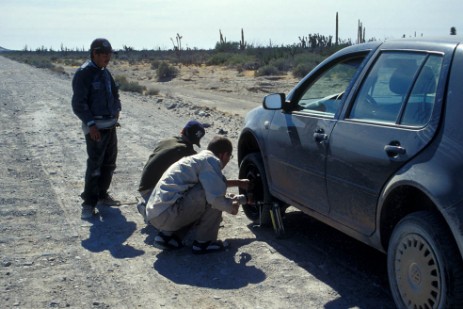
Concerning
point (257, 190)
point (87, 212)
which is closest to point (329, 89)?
point (257, 190)

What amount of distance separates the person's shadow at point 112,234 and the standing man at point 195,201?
1.10 feet

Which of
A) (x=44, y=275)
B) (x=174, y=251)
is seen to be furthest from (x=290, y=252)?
(x=44, y=275)

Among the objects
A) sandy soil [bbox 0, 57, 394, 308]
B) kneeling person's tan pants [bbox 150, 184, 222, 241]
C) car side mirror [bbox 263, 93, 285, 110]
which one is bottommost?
sandy soil [bbox 0, 57, 394, 308]

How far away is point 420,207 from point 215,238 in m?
2.17

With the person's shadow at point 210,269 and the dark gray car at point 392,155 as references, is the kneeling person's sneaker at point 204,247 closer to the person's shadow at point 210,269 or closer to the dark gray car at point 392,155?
the person's shadow at point 210,269

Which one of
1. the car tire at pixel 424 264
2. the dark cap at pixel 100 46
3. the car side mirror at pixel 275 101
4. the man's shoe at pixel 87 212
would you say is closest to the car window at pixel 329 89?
the car side mirror at pixel 275 101

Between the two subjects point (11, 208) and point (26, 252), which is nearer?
point (26, 252)

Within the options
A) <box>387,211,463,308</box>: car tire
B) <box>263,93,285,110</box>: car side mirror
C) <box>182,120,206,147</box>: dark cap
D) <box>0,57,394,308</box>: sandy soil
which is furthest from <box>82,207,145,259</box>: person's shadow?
<box>387,211,463,308</box>: car tire

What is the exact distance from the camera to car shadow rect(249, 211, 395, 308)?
4.54 m

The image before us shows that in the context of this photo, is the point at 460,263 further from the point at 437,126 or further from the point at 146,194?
the point at 146,194

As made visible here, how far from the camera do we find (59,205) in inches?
289

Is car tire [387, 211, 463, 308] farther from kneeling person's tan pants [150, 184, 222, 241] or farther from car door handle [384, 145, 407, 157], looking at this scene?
kneeling person's tan pants [150, 184, 222, 241]

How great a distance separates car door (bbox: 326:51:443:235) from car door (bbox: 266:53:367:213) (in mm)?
192

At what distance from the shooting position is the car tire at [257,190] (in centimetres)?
612
